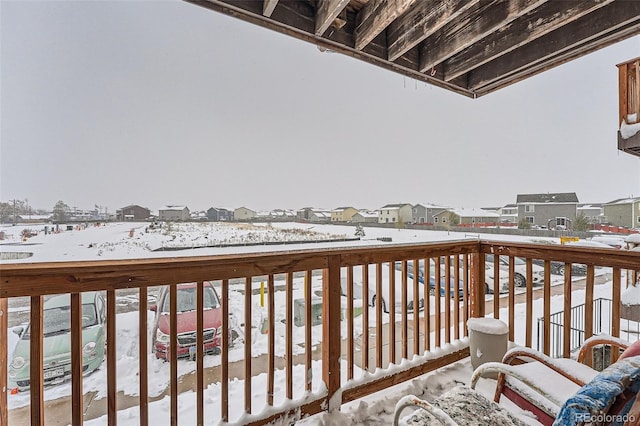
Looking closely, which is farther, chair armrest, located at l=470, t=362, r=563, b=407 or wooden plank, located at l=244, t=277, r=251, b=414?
wooden plank, located at l=244, t=277, r=251, b=414

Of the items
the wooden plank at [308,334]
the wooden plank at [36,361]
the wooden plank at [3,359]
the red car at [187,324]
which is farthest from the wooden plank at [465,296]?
the wooden plank at [3,359]

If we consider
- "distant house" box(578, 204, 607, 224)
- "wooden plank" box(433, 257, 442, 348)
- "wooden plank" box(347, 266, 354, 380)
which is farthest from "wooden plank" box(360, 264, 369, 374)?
"distant house" box(578, 204, 607, 224)

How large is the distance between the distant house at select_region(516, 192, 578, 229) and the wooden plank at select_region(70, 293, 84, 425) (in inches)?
151

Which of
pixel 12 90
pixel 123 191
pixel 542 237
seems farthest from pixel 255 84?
pixel 542 237

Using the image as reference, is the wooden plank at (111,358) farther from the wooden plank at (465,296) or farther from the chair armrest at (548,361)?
the wooden plank at (465,296)

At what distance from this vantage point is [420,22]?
1598 mm

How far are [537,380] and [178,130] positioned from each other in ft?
10.3

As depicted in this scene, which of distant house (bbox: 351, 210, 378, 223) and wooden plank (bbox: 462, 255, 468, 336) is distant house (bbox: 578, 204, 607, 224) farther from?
distant house (bbox: 351, 210, 378, 223)

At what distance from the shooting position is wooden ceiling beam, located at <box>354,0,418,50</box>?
4.58 feet

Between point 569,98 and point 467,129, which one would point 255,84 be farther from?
point 569,98

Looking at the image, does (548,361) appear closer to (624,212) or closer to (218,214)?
(218,214)

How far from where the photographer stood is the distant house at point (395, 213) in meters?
3.40

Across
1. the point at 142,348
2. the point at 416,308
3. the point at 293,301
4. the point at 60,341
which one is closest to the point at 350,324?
the point at 293,301

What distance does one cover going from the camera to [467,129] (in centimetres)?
505
